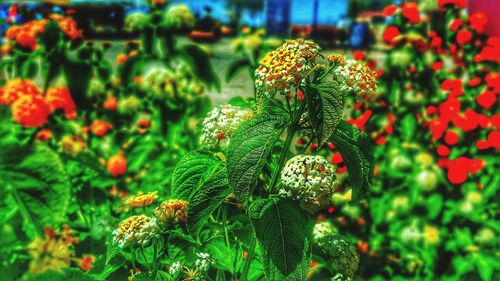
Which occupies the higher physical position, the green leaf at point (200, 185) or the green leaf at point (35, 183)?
the green leaf at point (200, 185)

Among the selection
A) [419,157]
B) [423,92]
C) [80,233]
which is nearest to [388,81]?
[423,92]

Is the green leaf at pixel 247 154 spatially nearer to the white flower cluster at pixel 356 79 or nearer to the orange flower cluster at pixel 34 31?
the white flower cluster at pixel 356 79

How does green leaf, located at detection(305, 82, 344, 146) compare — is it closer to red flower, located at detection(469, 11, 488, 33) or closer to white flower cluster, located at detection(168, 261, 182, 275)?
white flower cluster, located at detection(168, 261, 182, 275)

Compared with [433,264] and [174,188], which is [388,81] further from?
[174,188]

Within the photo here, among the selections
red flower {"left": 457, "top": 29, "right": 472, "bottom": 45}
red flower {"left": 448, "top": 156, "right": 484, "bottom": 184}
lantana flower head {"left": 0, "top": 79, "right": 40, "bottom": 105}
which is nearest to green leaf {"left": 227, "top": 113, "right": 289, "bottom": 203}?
lantana flower head {"left": 0, "top": 79, "right": 40, "bottom": 105}

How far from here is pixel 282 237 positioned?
3.29ft

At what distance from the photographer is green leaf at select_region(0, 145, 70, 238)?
49.7 inches

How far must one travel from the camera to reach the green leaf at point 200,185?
3.40 feet

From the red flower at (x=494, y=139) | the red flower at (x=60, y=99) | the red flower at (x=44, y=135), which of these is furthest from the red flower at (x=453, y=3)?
the red flower at (x=44, y=135)

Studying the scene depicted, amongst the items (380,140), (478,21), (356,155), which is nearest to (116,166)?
(380,140)

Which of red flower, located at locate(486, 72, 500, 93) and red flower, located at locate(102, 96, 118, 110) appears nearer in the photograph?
red flower, located at locate(486, 72, 500, 93)

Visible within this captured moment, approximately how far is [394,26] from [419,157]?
2.34 feet

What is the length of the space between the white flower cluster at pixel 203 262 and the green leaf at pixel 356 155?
28cm

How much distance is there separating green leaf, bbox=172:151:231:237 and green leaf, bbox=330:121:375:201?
0.70 ft
